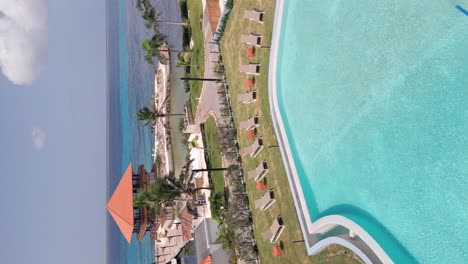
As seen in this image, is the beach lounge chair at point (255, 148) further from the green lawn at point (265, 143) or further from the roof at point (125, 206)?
the roof at point (125, 206)

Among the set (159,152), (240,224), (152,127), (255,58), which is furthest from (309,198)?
(152,127)

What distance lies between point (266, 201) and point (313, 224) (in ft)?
11.8

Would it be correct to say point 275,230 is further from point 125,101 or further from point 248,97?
point 125,101

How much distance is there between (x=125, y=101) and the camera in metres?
46.6

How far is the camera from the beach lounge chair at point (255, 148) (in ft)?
58.3

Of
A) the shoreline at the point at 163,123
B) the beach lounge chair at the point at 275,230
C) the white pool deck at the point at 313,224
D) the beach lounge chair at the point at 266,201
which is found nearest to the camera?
the white pool deck at the point at 313,224

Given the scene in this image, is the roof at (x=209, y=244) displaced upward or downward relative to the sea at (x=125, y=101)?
downward

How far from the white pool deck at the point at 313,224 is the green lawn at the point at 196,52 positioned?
9.58 metres

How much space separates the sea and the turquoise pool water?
2717cm

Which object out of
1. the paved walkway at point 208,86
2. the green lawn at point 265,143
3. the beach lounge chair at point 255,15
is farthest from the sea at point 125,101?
the beach lounge chair at point 255,15

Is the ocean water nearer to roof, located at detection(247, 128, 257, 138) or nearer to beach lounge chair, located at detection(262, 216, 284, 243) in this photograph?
roof, located at detection(247, 128, 257, 138)

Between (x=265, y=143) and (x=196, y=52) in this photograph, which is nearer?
(x=265, y=143)

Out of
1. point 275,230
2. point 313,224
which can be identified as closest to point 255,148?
point 275,230

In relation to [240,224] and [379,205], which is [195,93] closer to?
[240,224]
